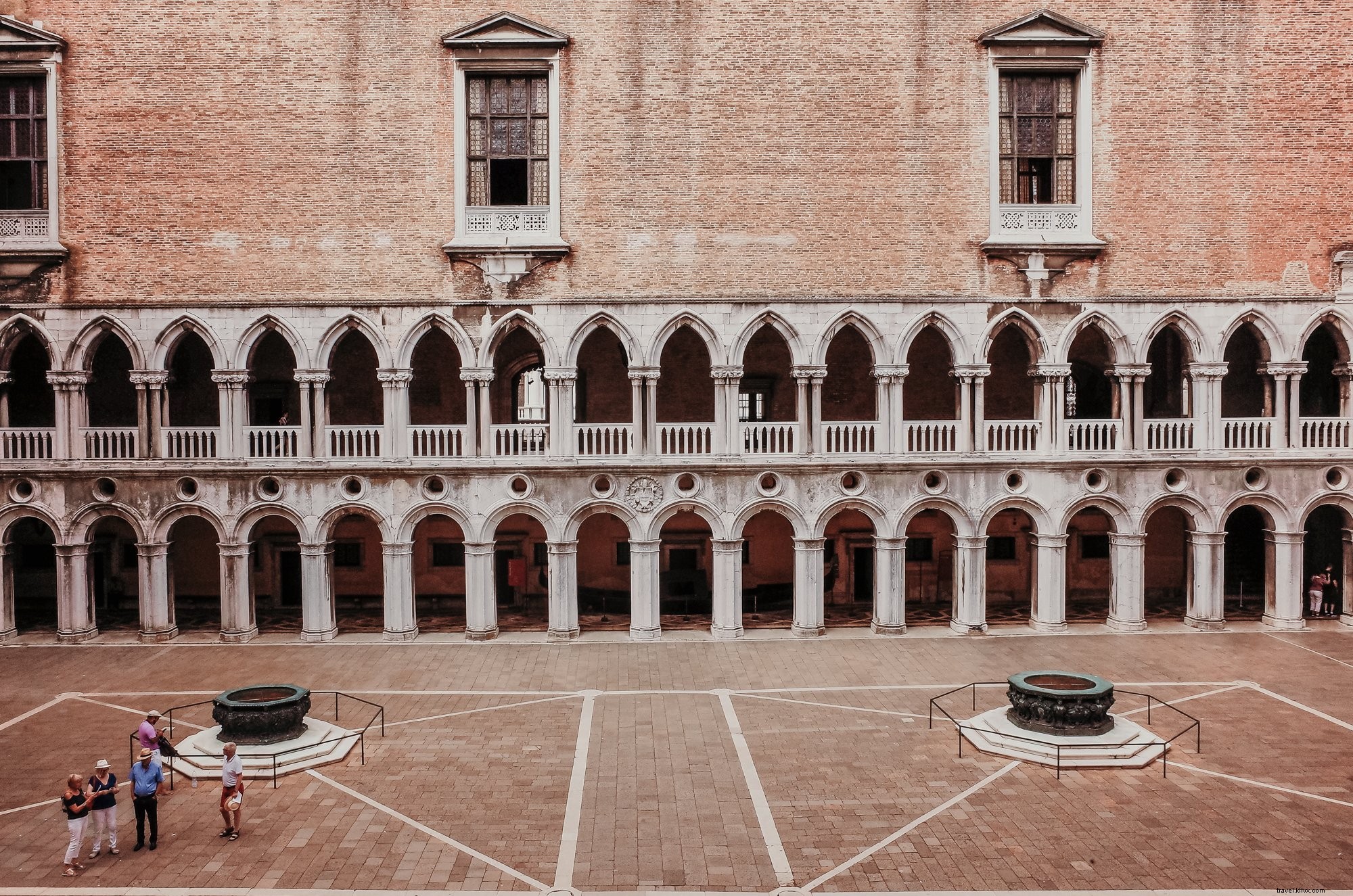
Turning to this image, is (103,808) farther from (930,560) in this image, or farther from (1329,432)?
(1329,432)

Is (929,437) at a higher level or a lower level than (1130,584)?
higher

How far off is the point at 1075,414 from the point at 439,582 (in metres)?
19.4

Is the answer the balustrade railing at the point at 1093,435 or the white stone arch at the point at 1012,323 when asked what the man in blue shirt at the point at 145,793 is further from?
the balustrade railing at the point at 1093,435

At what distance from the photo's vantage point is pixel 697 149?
2392 cm

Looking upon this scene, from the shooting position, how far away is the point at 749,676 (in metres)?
20.8

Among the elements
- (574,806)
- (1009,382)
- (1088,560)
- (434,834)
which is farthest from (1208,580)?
(434,834)

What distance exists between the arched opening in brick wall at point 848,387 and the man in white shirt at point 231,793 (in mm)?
18516

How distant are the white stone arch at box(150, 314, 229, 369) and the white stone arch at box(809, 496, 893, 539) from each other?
15062 mm

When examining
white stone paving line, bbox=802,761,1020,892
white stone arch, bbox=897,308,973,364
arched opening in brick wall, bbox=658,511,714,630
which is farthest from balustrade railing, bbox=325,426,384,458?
white stone paving line, bbox=802,761,1020,892

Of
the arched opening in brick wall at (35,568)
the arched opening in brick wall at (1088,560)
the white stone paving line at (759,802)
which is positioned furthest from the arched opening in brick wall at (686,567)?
the arched opening in brick wall at (35,568)

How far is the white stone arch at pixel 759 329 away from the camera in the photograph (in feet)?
78.8

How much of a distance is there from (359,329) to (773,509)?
11.2 m

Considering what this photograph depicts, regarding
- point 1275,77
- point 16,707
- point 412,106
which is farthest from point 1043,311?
point 16,707

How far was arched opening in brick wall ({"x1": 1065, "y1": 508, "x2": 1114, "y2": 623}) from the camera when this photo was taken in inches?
1115
